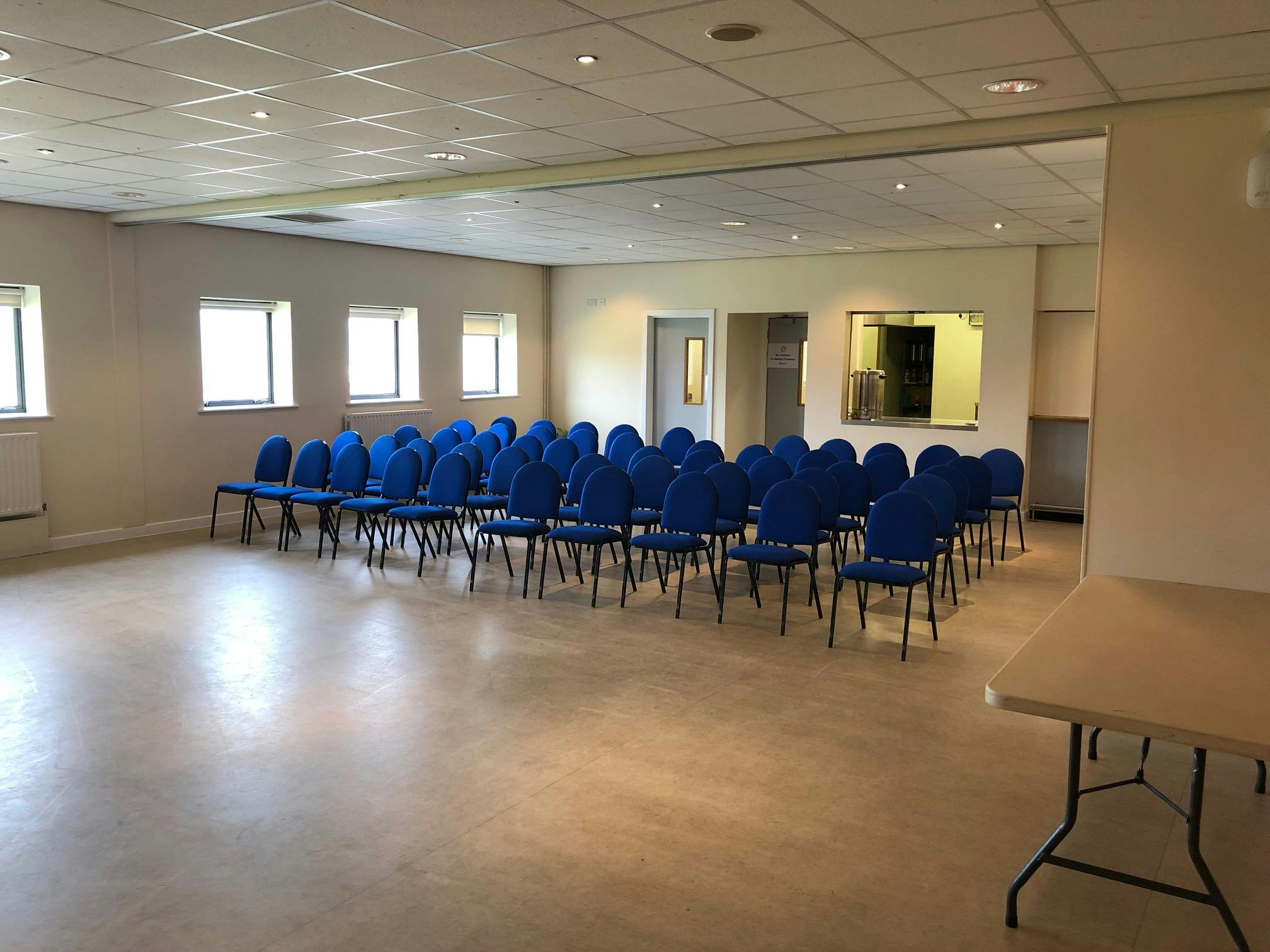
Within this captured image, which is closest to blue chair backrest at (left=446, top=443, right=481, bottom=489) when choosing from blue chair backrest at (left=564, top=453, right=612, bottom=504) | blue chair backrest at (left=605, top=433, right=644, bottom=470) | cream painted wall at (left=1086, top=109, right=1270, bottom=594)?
blue chair backrest at (left=564, top=453, right=612, bottom=504)

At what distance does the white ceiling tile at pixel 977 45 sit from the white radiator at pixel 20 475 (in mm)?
8136

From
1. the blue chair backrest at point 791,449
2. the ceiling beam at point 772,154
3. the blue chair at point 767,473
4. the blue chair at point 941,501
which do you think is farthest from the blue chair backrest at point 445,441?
the blue chair at point 941,501

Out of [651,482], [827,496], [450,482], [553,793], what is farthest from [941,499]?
[553,793]

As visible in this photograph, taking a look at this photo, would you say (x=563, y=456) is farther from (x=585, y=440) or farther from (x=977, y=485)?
(x=977, y=485)

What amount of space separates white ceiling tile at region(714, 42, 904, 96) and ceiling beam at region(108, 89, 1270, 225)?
1.01 metres

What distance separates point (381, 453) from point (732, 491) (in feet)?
13.6

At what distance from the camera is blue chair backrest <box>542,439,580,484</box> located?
10.1 metres

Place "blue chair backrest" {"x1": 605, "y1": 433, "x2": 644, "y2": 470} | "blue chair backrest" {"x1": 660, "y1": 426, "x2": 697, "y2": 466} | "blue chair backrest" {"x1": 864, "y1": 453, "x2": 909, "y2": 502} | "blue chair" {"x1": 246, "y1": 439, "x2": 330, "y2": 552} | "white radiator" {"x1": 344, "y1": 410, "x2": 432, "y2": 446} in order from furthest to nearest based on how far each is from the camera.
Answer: "white radiator" {"x1": 344, "y1": 410, "x2": 432, "y2": 446} → "blue chair backrest" {"x1": 660, "y1": 426, "x2": 697, "y2": 466} → "blue chair backrest" {"x1": 605, "y1": 433, "x2": 644, "y2": 470} → "blue chair" {"x1": 246, "y1": 439, "x2": 330, "y2": 552} → "blue chair backrest" {"x1": 864, "y1": 453, "x2": 909, "y2": 502}

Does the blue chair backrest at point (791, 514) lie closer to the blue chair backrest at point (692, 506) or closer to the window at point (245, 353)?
the blue chair backrest at point (692, 506)

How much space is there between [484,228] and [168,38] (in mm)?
6267

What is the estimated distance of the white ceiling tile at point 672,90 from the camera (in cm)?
471

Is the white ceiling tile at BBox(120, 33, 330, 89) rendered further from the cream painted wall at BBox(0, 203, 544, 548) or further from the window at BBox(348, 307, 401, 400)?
the window at BBox(348, 307, 401, 400)

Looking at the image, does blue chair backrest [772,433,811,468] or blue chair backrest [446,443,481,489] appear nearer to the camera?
blue chair backrest [446,443,481,489]

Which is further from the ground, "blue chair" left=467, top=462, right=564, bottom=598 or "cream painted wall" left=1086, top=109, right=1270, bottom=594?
"cream painted wall" left=1086, top=109, right=1270, bottom=594
